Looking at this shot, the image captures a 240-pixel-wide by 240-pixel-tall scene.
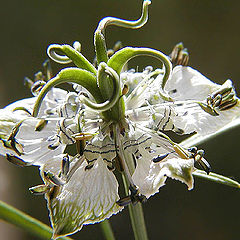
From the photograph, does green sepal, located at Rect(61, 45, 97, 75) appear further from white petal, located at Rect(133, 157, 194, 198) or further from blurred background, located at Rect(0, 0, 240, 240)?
blurred background, located at Rect(0, 0, 240, 240)

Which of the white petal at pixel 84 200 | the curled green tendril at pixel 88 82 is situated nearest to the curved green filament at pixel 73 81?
the curled green tendril at pixel 88 82

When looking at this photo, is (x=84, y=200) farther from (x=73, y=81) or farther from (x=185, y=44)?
(x=185, y=44)

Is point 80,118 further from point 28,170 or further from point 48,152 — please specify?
point 28,170

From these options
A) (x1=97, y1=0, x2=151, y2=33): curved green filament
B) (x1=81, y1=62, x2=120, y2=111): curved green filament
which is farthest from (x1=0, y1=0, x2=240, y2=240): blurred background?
(x1=81, y1=62, x2=120, y2=111): curved green filament

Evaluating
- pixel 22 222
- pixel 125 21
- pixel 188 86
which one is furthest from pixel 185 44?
pixel 22 222

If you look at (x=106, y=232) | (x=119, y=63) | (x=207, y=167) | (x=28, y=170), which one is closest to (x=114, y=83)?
(x=119, y=63)
